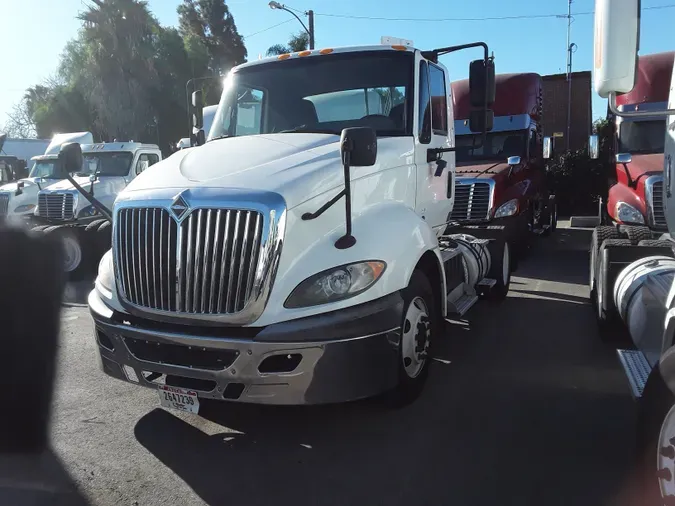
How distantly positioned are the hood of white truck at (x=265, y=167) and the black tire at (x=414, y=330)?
2.91 ft

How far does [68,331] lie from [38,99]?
4231cm

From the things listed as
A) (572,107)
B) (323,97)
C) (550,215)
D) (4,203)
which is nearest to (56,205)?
(4,203)

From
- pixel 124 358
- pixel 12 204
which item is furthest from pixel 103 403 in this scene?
pixel 12 204

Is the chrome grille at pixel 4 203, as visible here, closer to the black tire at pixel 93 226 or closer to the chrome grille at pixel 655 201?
the black tire at pixel 93 226

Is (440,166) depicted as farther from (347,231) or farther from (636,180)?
(636,180)

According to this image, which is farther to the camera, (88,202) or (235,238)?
(88,202)

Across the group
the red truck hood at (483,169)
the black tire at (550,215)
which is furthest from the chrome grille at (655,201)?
the black tire at (550,215)

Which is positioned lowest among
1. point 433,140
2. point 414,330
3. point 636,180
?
point 414,330

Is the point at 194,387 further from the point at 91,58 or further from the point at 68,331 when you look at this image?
the point at 91,58

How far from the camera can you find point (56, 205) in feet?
37.6

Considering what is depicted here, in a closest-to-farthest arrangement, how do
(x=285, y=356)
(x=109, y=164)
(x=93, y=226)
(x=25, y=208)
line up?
1. (x=285, y=356)
2. (x=93, y=226)
3. (x=109, y=164)
4. (x=25, y=208)

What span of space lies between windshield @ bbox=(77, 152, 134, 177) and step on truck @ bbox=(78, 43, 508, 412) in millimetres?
8426

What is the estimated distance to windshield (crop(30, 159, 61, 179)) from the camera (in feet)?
43.3

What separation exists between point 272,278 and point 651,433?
206 cm
